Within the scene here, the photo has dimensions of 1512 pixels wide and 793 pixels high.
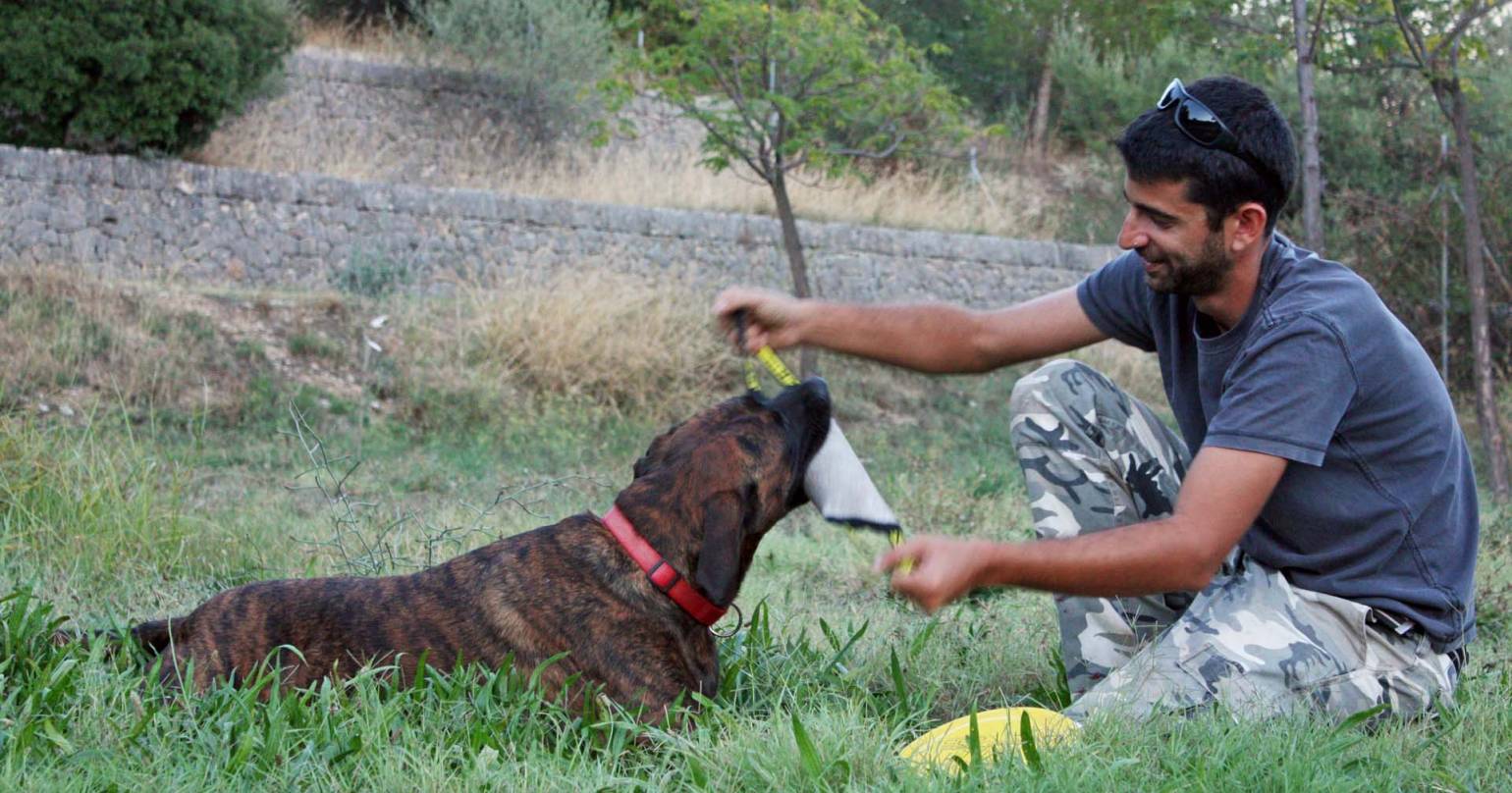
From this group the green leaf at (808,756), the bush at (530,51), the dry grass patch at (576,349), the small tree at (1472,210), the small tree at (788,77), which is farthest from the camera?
the bush at (530,51)

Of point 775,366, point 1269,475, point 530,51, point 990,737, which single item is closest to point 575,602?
point 775,366

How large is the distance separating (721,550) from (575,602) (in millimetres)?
490

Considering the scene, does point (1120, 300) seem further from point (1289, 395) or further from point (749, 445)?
point (749, 445)

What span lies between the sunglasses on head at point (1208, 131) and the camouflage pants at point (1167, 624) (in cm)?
94

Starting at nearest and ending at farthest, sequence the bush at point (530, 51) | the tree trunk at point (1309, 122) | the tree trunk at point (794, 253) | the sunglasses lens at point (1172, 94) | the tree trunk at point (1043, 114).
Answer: the sunglasses lens at point (1172, 94), the tree trunk at point (1309, 122), the tree trunk at point (794, 253), the bush at point (530, 51), the tree trunk at point (1043, 114)

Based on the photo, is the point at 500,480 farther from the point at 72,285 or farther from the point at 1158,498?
the point at 1158,498

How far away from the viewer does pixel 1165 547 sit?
Result: 339 cm

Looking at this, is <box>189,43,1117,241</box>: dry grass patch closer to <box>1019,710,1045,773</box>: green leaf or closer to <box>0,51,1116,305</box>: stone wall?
<box>0,51,1116,305</box>: stone wall

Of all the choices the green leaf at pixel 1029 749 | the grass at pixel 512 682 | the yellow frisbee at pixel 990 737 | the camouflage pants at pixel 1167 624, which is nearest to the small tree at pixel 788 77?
the grass at pixel 512 682

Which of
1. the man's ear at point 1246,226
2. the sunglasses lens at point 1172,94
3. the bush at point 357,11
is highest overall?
the sunglasses lens at point 1172,94

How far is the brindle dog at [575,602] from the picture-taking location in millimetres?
3855

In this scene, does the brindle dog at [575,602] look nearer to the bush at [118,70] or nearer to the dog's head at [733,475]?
the dog's head at [733,475]

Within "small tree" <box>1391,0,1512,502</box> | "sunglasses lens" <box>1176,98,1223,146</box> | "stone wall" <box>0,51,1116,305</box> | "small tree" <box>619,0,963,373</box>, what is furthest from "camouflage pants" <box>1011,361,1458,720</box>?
"stone wall" <box>0,51,1116,305</box>

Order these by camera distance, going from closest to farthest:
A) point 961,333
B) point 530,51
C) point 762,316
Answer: point 762,316
point 961,333
point 530,51
